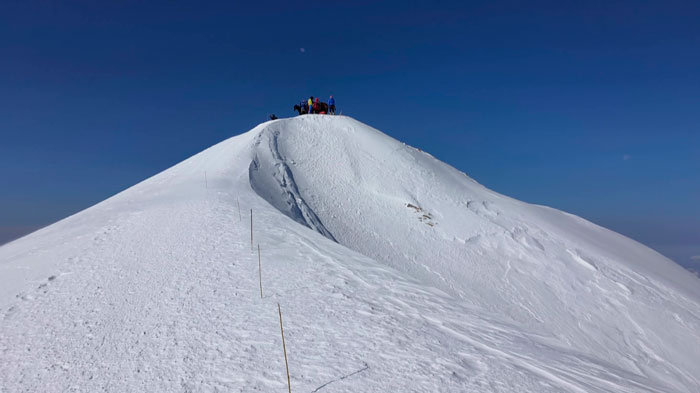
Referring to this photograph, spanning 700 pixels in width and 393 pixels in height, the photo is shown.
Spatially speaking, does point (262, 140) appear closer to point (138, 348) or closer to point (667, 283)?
point (138, 348)

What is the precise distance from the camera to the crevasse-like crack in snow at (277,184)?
50.3 feet

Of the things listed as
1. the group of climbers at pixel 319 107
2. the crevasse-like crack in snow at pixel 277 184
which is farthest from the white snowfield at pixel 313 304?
the group of climbers at pixel 319 107

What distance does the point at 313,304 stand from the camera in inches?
225

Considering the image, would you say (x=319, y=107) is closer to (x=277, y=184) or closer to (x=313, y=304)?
(x=277, y=184)

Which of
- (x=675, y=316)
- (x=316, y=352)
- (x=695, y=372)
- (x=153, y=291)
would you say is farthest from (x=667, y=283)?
(x=153, y=291)

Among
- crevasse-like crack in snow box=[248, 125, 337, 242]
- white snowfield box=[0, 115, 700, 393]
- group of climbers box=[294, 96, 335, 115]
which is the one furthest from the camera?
group of climbers box=[294, 96, 335, 115]

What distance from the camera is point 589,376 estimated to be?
480 cm

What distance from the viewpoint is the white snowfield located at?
4238 millimetres

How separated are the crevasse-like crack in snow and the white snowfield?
0.16 m

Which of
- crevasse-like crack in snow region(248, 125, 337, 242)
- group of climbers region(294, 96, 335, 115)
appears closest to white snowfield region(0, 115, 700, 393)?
crevasse-like crack in snow region(248, 125, 337, 242)

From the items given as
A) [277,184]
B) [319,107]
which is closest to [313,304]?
[277,184]

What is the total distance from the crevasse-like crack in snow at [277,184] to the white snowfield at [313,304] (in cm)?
16

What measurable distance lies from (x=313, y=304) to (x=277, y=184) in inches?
484

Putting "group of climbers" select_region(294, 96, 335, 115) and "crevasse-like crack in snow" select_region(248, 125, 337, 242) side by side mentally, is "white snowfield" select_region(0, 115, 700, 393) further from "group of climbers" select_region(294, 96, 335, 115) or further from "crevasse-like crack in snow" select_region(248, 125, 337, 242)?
"group of climbers" select_region(294, 96, 335, 115)
